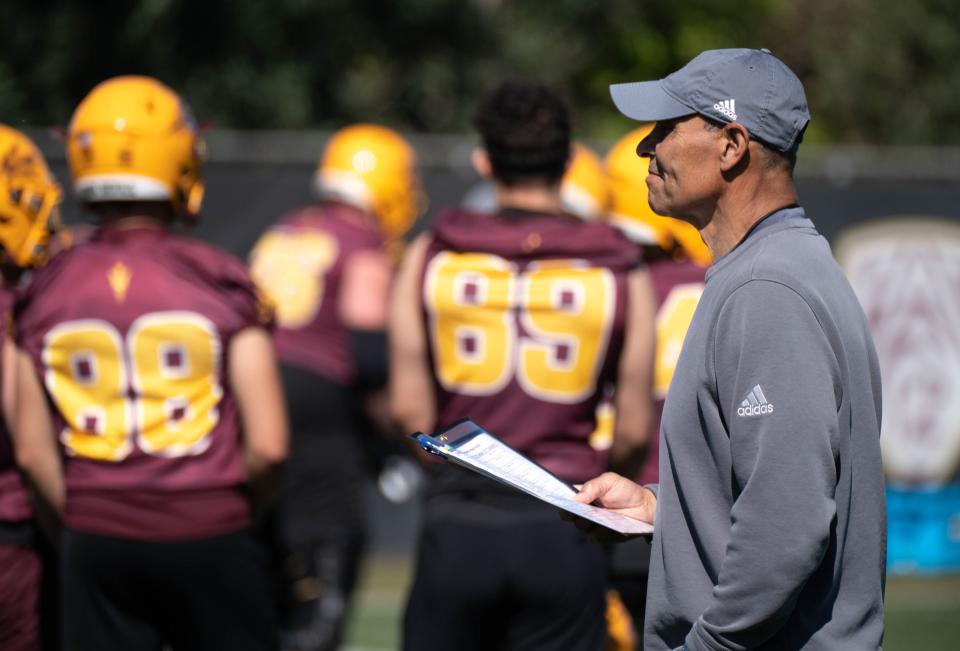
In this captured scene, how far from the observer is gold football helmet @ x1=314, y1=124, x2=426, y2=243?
23.6ft

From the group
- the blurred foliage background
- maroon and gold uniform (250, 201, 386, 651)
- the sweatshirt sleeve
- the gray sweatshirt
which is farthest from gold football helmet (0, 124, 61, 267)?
the blurred foliage background

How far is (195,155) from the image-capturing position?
155 inches

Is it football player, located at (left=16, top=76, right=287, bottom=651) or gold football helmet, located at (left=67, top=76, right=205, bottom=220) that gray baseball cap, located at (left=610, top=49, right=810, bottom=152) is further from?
gold football helmet, located at (left=67, top=76, right=205, bottom=220)

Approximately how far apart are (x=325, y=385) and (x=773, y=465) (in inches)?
177

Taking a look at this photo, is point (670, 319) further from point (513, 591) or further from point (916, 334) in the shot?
point (916, 334)

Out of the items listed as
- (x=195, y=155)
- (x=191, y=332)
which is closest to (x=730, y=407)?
(x=191, y=332)

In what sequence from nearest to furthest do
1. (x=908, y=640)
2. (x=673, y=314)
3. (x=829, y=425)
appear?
1. (x=829, y=425)
2. (x=673, y=314)
3. (x=908, y=640)

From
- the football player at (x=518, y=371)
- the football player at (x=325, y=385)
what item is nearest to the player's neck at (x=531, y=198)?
the football player at (x=518, y=371)

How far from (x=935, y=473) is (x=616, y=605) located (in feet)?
17.1

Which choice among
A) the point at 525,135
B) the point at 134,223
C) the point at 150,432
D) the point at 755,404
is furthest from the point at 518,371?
the point at 755,404

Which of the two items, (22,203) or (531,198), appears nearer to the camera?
(22,203)

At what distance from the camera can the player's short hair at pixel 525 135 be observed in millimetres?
4035

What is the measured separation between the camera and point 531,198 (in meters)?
4.03

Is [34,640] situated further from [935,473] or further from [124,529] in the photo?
[935,473]
